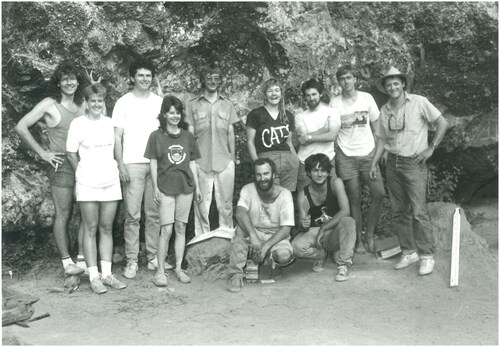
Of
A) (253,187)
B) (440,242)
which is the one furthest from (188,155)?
(440,242)

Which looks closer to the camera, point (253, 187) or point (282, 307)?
point (282, 307)

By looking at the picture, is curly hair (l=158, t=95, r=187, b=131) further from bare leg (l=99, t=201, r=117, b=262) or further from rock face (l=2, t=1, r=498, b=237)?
rock face (l=2, t=1, r=498, b=237)

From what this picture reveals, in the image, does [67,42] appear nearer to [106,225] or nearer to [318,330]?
[106,225]

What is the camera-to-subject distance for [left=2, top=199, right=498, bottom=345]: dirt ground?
4484 millimetres

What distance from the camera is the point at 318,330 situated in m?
4.59

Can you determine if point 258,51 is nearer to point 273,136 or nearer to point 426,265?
point 273,136

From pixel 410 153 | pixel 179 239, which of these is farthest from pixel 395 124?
pixel 179 239

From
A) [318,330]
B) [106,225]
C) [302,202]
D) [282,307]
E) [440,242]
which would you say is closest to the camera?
[318,330]

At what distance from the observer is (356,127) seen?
6176mm

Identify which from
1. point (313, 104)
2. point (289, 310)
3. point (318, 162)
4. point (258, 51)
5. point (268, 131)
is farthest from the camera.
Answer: point (258, 51)

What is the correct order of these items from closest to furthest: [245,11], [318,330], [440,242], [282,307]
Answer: [318,330] < [282,307] < [440,242] < [245,11]

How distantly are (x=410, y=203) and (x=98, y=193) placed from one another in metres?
2.83

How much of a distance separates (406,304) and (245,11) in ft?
11.3

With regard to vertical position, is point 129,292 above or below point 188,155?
below
